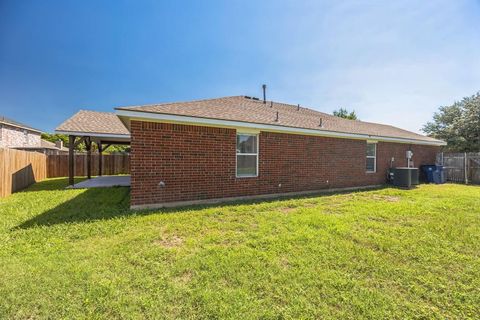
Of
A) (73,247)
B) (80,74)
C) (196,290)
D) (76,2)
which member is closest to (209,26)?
(76,2)

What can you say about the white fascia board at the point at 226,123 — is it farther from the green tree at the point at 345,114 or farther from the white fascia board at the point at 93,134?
the green tree at the point at 345,114

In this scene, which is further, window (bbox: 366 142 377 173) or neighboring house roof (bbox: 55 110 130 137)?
window (bbox: 366 142 377 173)

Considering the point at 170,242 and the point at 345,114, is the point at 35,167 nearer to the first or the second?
the point at 170,242

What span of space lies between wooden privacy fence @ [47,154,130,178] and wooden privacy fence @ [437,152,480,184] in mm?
24354

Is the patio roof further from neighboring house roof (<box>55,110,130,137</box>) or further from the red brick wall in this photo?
the red brick wall

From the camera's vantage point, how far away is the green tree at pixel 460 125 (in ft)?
61.2

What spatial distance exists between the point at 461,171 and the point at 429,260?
1574 cm

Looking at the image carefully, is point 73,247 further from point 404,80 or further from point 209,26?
point 404,80

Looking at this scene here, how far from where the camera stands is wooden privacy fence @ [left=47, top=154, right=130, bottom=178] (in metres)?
15.3

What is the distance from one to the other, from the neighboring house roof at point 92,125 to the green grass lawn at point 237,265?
20.7ft

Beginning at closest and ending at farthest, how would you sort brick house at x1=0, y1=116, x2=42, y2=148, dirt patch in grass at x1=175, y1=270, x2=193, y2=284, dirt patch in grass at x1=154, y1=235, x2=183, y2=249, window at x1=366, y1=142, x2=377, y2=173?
1. dirt patch in grass at x1=175, y1=270, x2=193, y2=284
2. dirt patch in grass at x1=154, y1=235, x2=183, y2=249
3. window at x1=366, y1=142, x2=377, y2=173
4. brick house at x1=0, y1=116, x2=42, y2=148

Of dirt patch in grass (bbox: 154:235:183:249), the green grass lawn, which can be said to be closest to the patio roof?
the green grass lawn

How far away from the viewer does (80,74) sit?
1809 centimetres

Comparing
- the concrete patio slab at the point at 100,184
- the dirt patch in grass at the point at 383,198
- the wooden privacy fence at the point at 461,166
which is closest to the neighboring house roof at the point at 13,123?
the concrete patio slab at the point at 100,184
